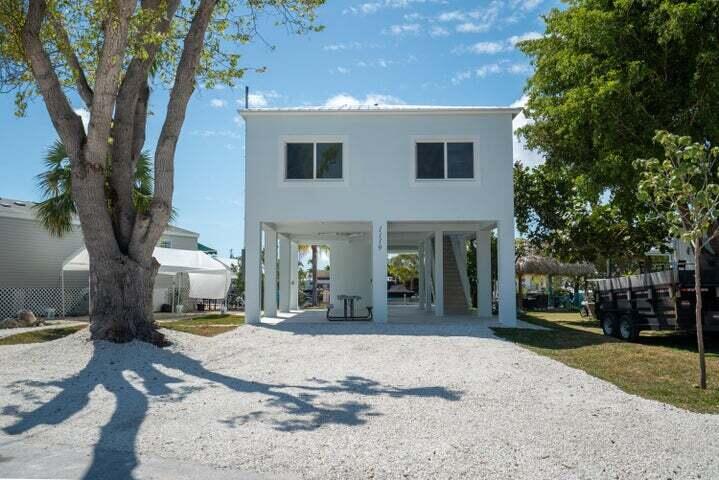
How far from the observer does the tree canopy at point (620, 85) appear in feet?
41.9

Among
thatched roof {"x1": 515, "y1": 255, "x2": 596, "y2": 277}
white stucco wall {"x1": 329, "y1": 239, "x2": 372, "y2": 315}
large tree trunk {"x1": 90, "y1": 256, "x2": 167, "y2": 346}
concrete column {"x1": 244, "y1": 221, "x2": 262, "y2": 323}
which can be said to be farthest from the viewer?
thatched roof {"x1": 515, "y1": 255, "x2": 596, "y2": 277}

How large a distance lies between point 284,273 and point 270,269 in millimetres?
3609

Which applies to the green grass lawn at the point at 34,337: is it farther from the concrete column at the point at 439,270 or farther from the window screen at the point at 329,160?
the concrete column at the point at 439,270

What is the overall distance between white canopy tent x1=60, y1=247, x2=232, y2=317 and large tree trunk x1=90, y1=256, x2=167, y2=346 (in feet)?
36.0

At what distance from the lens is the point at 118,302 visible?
37.1 ft

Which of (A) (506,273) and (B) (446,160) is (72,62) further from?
(A) (506,273)

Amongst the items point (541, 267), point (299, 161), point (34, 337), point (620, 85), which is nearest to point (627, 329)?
point (620, 85)

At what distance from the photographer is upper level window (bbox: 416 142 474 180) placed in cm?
1630

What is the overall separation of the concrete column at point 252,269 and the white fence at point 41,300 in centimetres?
1089

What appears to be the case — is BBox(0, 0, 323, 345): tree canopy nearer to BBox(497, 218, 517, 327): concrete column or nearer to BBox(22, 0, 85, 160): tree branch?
BBox(22, 0, 85, 160): tree branch

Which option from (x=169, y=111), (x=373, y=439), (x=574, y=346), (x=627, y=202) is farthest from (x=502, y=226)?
(x=373, y=439)

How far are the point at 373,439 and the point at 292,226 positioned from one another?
46.0 ft

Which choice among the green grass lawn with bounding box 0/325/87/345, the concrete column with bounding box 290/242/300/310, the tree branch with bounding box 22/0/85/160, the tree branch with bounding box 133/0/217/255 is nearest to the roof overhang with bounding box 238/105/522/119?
the tree branch with bounding box 133/0/217/255

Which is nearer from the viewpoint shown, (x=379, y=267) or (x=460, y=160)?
(x=379, y=267)
